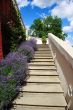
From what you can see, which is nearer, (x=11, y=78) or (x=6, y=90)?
(x=6, y=90)

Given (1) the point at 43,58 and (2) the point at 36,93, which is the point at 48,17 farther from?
(2) the point at 36,93

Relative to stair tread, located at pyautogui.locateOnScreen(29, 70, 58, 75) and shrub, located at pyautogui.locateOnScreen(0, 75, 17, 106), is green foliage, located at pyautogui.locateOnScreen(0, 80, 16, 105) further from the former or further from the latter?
stair tread, located at pyautogui.locateOnScreen(29, 70, 58, 75)

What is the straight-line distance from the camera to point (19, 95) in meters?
6.96

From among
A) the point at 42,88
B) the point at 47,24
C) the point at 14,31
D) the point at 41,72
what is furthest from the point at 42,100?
the point at 47,24

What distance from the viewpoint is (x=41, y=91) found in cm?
712

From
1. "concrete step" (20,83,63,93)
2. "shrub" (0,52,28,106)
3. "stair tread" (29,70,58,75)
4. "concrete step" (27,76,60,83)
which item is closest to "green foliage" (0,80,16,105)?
"shrub" (0,52,28,106)

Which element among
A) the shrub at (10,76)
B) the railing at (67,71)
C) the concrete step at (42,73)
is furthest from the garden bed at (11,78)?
the railing at (67,71)

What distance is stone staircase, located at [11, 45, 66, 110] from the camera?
20.5ft

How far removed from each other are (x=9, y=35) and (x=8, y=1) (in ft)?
7.11

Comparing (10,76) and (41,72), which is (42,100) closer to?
(10,76)

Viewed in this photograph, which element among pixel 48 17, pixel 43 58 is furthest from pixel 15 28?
pixel 48 17

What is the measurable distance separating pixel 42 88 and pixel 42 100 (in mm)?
852

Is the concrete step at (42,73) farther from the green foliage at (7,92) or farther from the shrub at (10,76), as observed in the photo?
the green foliage at (7,92)

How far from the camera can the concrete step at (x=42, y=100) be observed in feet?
20.6
